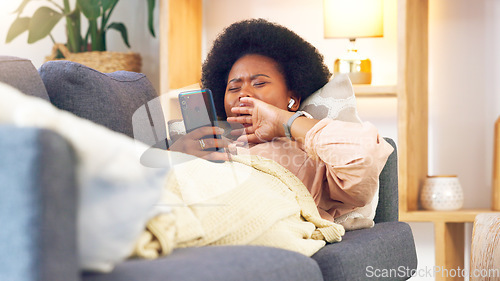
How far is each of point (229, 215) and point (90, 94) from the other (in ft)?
1.75

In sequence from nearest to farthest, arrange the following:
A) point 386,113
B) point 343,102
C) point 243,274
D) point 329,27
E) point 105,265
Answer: point 105,265 → point 243,274 → point 343,102 → point 329,27 → point 386,113

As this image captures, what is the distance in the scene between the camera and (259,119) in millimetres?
1562

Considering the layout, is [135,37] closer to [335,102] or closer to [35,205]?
[335,102]

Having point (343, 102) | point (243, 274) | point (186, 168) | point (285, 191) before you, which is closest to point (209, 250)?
point (243, 274)

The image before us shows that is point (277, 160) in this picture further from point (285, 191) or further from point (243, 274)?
point (243, 274)

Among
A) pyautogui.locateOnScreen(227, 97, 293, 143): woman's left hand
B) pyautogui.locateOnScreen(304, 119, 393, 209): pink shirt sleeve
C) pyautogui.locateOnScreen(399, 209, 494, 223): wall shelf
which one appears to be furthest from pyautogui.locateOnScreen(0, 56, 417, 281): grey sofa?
pyautogui.locateOnScreen(399, 209, 494, 223): wall shelf

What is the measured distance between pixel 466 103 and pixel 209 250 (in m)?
1.97

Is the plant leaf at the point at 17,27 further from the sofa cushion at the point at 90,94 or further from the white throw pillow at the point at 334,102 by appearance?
the white throw pillow at the point at 334,102

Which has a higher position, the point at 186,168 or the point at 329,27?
the point at 329,27

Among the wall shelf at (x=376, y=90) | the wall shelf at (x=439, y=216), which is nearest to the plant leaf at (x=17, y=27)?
the wall shelf at (x=376, y=90)

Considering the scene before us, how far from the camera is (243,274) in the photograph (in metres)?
0.83

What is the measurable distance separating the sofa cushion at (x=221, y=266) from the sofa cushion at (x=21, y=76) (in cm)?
47

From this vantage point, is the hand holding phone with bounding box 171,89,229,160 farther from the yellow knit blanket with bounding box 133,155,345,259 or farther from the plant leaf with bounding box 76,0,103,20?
the plant leaf with bounding box 76,0,103,20

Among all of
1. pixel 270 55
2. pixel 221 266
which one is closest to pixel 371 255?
pixel 221 266
